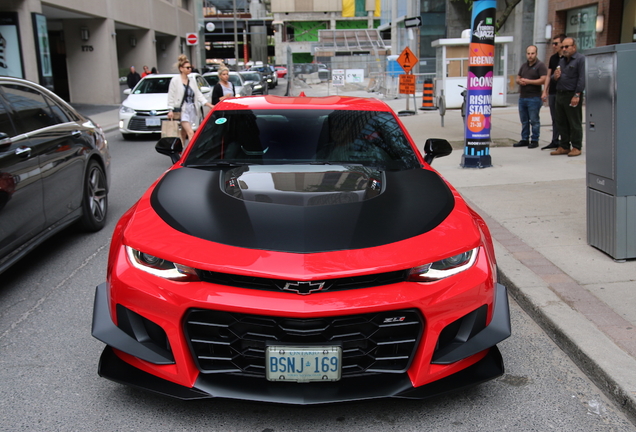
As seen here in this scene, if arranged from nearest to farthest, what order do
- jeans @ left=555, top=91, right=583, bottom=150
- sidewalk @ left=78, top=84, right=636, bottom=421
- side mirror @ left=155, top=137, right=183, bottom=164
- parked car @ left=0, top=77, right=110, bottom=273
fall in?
sidewalk @ left=78, top=84, right=636, bottom=421, parked car @ left=0, top=77, right=110, bottom=273, side mirror @ left=155, top=137, right=183, bottom=164, jeans @ left=555, top=91, right=583, bottom=150

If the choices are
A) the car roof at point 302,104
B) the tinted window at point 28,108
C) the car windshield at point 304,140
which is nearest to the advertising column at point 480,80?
the car roof at point 302,104

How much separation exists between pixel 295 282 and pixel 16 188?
3041mm

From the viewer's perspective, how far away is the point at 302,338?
2793 millimetres

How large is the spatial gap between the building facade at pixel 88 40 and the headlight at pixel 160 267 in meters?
8.91

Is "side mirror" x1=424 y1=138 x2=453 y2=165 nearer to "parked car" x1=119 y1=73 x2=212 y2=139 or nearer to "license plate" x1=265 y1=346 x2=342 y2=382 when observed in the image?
"license plate" x1=265 y1=346 x2=342 y2=382

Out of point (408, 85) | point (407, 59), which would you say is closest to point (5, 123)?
point (407, 59)

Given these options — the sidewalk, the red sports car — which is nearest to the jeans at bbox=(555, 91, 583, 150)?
the sidewalk

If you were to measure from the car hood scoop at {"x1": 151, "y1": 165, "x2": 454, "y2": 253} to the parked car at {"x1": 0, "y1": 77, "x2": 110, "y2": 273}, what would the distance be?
4.98 ft

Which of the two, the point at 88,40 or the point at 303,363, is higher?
the point at 88,40

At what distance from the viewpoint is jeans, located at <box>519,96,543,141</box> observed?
38.3 feet

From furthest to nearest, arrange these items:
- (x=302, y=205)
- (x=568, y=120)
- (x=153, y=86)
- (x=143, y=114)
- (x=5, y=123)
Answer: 1. (x=153, y=86)
2. (x=143, y=114)
3. (x=568, y=120)
4. (x=5, y=123)
5. (x=302, y=205)

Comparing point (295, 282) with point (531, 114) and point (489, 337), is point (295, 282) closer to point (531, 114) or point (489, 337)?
point (489, 337)

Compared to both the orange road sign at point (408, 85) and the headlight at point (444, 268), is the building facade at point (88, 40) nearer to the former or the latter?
the headlight at point (444, 268)

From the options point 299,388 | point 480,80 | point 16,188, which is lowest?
point 299,388
